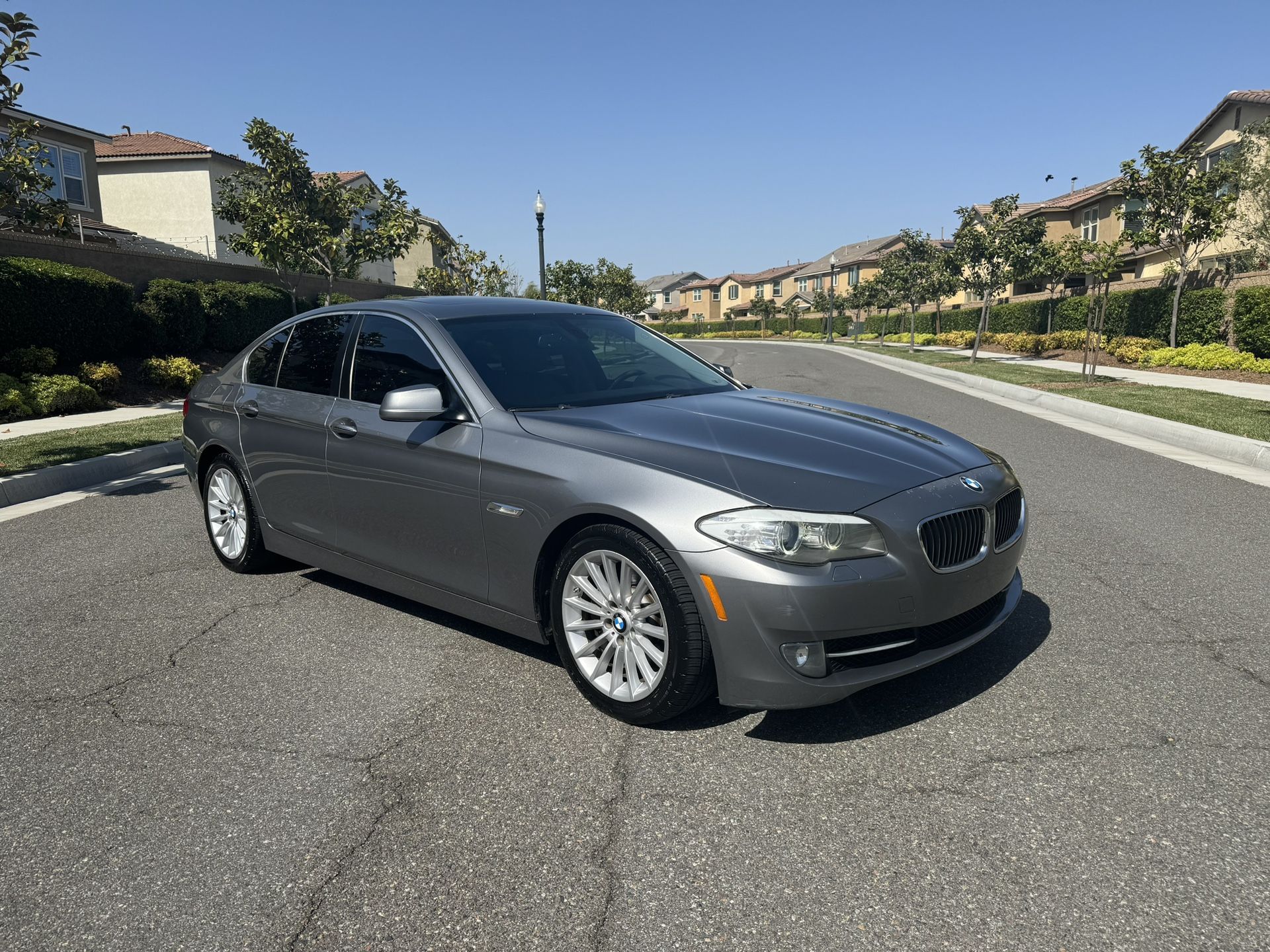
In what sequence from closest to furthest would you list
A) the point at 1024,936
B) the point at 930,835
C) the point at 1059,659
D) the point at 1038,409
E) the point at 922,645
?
the point at 1024,936 < the point at 930,835 < the point at 922,645 < the point at 1059,659 < the point at 1038,409

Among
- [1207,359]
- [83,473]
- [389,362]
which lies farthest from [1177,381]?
[83,473]

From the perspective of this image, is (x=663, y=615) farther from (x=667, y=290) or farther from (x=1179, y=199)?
(x=667, y=290)

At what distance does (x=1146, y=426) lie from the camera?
1209cm

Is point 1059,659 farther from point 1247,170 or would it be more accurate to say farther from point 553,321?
point 1247,170

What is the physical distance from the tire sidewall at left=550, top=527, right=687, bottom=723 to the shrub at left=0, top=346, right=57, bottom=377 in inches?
566

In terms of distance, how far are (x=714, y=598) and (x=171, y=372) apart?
15888mm

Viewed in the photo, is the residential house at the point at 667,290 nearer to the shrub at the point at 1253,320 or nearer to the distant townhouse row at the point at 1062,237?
the distant townhouse row at the point at 1062,237

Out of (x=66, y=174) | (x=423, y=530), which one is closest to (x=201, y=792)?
(x=423, y=530)

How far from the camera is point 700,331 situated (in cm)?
10794

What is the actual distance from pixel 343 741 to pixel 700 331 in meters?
106

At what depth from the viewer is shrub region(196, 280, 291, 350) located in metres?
19.7

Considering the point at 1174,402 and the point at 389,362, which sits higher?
the point at 389,362

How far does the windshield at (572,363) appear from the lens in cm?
432

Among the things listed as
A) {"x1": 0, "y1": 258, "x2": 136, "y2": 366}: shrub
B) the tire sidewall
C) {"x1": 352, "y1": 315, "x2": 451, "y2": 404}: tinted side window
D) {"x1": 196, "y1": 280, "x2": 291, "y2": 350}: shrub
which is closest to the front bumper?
the tire sidewall
